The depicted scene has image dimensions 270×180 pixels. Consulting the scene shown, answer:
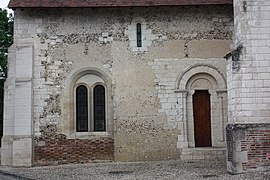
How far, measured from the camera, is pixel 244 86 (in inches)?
481

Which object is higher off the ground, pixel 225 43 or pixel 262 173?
pixel 225 43

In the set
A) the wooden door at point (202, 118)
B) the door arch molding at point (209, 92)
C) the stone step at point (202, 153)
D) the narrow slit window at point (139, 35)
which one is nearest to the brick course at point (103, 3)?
the narrow slit window at point (139, 35)

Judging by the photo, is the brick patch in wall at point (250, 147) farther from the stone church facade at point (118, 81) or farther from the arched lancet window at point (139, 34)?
the arched lancet window at point (139, 34)

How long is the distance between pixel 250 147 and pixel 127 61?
271 inches

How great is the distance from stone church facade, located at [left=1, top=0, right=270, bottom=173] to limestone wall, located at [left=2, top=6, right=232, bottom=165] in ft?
0.13

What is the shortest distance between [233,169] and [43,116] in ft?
26.1

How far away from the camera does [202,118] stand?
56.9 feet

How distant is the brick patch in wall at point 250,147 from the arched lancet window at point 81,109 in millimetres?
6953

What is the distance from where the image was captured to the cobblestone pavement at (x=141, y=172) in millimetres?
11859

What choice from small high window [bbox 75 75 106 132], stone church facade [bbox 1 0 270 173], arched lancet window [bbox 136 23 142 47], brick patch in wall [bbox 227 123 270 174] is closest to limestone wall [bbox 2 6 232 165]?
stone church facade [bbox 1 0 270 173]

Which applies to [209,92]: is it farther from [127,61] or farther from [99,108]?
[99,108]

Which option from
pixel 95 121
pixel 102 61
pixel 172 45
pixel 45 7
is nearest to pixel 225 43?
pixel 172 45

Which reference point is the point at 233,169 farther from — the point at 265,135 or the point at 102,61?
the point at 102,61

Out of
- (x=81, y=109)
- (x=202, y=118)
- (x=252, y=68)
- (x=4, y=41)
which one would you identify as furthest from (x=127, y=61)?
(x=4, y=41)
